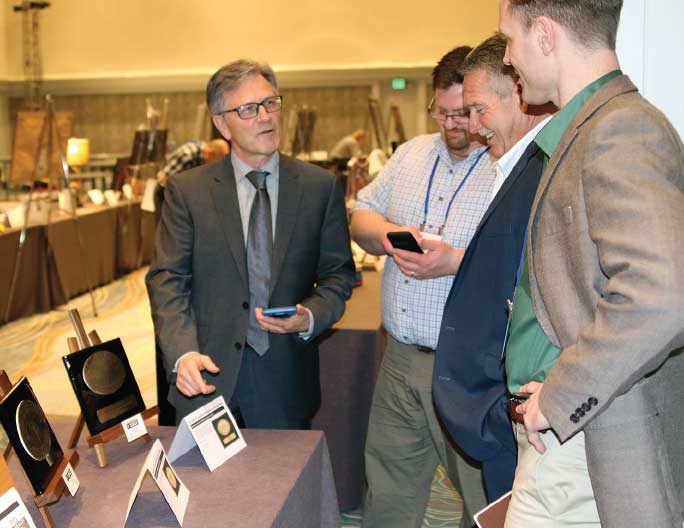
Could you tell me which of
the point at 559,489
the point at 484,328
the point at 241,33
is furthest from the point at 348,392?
the point at 241,33

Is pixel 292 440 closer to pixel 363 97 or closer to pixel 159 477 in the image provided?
pixel 159 477

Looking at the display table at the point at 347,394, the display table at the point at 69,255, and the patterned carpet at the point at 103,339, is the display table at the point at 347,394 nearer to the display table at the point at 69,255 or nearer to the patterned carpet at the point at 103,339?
the patterned carpet at the point at 103,339

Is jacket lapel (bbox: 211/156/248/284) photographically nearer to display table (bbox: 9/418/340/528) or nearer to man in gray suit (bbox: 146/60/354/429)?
man in gray suit (bbox: 146/60/354/429)

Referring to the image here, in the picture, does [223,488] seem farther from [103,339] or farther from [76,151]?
[76,151]

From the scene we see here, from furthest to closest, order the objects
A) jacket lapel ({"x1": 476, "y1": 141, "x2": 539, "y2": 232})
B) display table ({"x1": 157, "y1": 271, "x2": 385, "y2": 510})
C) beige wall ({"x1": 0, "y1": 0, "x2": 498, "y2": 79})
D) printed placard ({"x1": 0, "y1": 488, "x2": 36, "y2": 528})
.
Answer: beige wall ({"x1": 0, "y1": 0, "x2": 498, "y2": 79}) < display table ({"x1": 157, "y1": 271, "x2": 385, "y2": 510}) < jacket lapel ({"x1": 476, "y1": 141, "x2": 539, "y2": 232}) < printed placard ({"x1": 0, "y1": 488, "x2": 36, "y2": 528})

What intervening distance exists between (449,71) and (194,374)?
1.15 m

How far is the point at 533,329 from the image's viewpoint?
1.49 meters

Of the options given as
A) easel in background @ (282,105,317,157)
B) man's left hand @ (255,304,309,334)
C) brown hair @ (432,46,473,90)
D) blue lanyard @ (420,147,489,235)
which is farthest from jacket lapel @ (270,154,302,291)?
easel in background @ (282,105,317,157)

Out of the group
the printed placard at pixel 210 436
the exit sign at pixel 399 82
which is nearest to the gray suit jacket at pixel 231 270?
the printed placard at pixel 210 436

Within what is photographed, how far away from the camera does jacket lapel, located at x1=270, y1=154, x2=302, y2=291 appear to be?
2471 millimetres

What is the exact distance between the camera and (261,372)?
2.48 metres

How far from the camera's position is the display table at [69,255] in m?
6.93

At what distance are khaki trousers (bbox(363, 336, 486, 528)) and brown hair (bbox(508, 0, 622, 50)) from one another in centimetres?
130

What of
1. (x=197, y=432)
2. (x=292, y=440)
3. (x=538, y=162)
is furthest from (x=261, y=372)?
(x=538, y=162)
